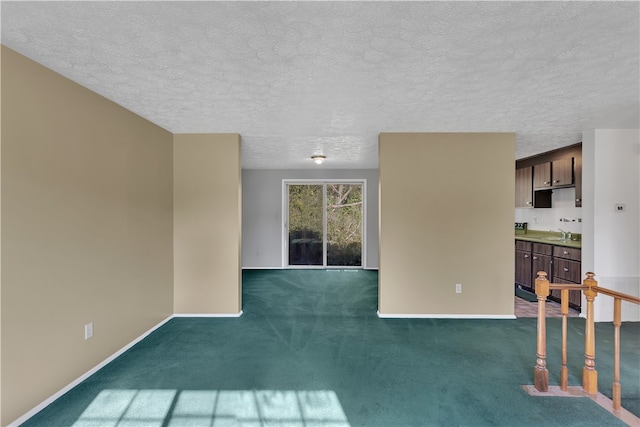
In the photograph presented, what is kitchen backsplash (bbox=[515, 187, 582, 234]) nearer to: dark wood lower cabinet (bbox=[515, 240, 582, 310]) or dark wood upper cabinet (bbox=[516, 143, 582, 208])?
dark wood upper cabinet (bbox=[516, 143, 582, 208])

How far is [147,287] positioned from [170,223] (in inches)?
32.5

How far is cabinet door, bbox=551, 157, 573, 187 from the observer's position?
417cm

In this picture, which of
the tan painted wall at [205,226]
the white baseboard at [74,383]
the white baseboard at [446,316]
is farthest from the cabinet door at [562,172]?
the white baseboard at [74,383]

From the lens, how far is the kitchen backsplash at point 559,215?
450cm

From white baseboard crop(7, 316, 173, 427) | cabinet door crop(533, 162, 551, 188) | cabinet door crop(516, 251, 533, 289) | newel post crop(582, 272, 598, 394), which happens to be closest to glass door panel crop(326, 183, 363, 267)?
cabinet door crop(516, 251, 533, 289)

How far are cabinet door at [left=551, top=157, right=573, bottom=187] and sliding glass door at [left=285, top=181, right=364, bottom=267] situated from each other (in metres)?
3.46

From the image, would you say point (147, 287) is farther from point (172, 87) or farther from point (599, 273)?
point (599, 273)

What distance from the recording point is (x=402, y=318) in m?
3.49

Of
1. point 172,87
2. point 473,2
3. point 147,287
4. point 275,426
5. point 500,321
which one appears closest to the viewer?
point 473,2

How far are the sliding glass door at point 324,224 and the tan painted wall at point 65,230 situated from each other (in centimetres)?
367

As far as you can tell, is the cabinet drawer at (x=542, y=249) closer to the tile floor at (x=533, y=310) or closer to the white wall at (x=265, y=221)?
the tile floor at (x=533, y=310)

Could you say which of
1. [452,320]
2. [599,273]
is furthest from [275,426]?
[599,273]

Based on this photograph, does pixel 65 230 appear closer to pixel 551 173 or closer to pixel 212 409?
pixel 212 409

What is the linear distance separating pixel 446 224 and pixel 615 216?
2.10 meters
